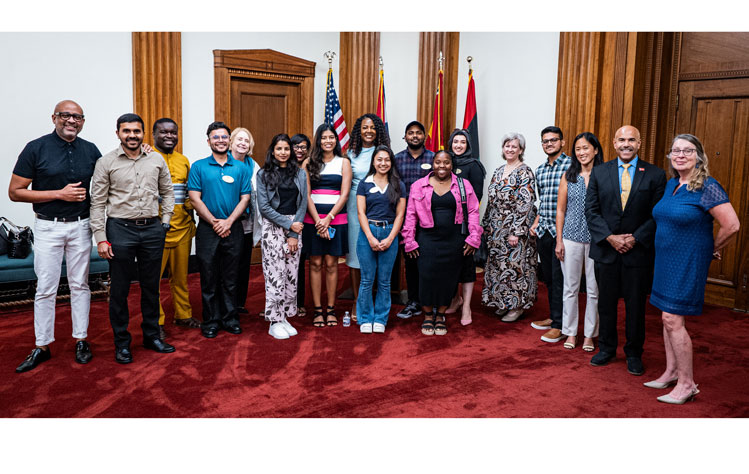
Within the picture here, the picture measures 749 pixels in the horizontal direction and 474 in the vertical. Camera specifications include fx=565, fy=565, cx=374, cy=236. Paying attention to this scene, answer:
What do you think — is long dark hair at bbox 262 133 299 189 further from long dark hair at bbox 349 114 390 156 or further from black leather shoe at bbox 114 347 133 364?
black leather shoe at bbox 114 347 133 364

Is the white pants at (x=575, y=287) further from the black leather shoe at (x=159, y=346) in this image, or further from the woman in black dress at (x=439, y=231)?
the black leather shoe at (x=159, y=346)

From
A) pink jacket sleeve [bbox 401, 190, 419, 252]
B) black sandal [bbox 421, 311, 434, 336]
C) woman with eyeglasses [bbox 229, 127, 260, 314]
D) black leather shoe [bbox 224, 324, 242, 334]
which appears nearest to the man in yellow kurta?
black leather shoe [bbox 224, 324, 242, 334]

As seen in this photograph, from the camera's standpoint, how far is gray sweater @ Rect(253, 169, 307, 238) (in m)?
4.04

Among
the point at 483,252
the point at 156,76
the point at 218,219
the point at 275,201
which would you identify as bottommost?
the point at 483,252

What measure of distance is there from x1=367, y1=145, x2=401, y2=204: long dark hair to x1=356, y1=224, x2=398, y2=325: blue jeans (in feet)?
0.75

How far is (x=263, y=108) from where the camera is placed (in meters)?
6.93

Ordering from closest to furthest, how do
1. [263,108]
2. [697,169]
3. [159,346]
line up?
1. [697,169]
2. [159,346]
3. [263,108]

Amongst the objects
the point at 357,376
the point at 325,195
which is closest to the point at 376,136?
the point at 325,195

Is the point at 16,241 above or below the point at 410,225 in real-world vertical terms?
below

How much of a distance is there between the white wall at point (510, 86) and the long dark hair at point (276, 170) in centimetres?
313

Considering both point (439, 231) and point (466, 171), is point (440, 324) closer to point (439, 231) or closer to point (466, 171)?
point (439, 231)

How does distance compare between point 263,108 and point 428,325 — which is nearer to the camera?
point 428,325

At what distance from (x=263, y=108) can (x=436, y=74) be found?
2.18 m

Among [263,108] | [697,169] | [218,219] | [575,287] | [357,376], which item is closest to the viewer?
[697,169]
